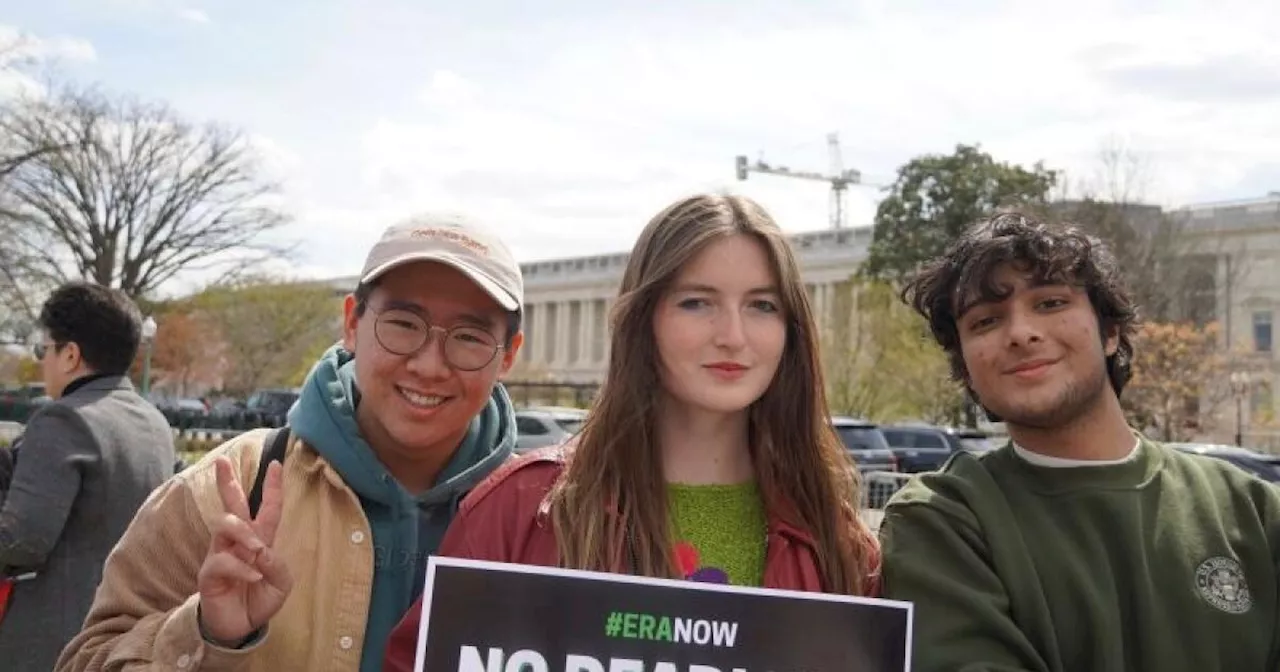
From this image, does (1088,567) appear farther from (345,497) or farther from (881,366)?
(881,366)

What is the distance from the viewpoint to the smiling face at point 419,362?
9.80 feet

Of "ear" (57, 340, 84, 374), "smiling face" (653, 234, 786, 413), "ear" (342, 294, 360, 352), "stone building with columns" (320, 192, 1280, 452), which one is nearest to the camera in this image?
"smiling face" (653, 234, 786, 413)

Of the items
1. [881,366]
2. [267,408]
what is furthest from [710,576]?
[267,408]

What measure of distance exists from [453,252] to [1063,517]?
1.59 m

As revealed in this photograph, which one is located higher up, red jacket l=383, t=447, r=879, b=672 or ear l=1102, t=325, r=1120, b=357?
ear l=1102, t=325, r=1120, b=357

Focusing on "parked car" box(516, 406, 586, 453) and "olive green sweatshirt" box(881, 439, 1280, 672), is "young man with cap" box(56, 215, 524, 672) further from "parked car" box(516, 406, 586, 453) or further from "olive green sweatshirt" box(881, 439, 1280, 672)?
"parked car" box(516, 406, 586, 453)

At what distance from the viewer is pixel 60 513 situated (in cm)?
434

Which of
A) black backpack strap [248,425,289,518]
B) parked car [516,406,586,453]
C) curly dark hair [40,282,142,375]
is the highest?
curly dark hair [40,282,142,375]

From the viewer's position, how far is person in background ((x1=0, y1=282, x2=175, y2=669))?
4.32m

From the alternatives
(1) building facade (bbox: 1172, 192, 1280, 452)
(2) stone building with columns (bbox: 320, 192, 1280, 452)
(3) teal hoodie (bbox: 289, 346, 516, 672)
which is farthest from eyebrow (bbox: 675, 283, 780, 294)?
(1) building facade (bbox: 1172, 192, 1280, 452)

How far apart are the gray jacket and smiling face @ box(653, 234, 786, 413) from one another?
8.55ft

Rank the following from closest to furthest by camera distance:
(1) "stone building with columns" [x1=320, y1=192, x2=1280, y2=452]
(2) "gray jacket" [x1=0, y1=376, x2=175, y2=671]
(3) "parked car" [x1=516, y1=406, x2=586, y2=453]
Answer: (2) "gray jacket" [x1=0, y1=376, x2=175, y2=671] < (3) "parked car" [x1=516, y1=406, x2=586, y2=453] < (1) "stone building with columns" [x1=320, y1=192, x2=1280, y2=452]

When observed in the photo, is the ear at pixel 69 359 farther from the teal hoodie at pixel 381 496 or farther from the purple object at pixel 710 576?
the purple object at pixel 710 576

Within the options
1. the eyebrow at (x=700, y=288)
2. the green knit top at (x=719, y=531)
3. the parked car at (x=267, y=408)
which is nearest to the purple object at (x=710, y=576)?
the green knit top at (x=719, y=531)
